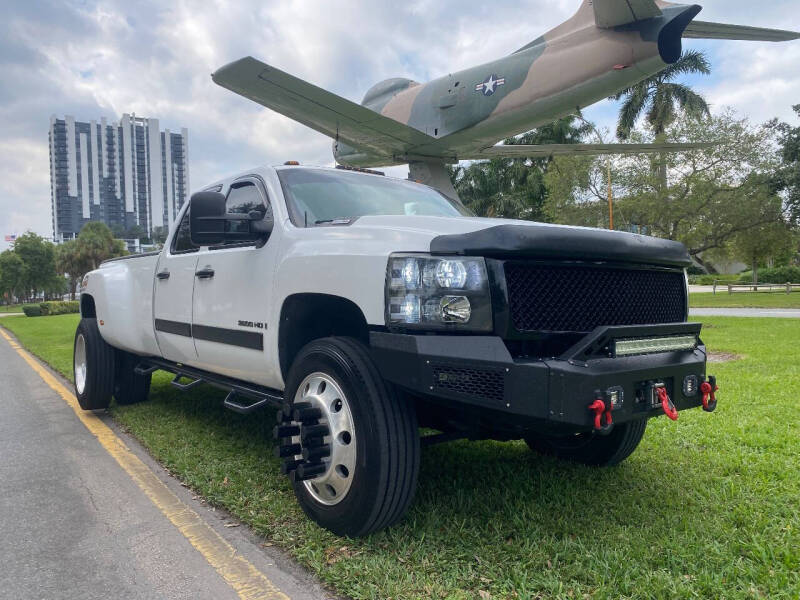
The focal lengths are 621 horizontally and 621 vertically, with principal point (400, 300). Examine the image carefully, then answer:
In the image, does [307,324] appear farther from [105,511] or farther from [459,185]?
[459,185]

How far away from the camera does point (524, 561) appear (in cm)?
275

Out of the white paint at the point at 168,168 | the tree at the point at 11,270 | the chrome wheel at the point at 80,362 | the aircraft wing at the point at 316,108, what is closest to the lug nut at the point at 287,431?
the chrome wheel at the point at 80,362

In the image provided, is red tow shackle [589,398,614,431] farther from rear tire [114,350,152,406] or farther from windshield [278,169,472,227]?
rear tire [114,350,152,406]

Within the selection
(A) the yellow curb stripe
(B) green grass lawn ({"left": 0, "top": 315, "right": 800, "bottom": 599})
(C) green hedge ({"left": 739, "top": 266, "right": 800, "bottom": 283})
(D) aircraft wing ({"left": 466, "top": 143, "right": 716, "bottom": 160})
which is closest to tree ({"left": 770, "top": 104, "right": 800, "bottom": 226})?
(C) green hedge ({"left": 739, "top": 266, "right": 800, "bottom": 283})

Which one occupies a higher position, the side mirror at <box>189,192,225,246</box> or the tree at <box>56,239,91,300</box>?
the tree at <box>56,239,91,300</box>

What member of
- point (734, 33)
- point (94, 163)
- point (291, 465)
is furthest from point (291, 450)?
point (94, 163)

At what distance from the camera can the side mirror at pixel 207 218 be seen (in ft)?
11.4

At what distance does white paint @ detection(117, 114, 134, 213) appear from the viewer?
150 meters

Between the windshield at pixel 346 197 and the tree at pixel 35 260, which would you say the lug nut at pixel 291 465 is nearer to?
the windshield at pixel 346 197

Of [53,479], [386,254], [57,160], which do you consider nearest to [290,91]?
[53,479]

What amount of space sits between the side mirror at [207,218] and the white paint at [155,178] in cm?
16117

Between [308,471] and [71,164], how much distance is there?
166 meters

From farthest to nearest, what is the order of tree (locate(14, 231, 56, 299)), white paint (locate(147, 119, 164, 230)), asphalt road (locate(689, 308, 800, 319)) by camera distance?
white paint (locate(147, 119, 164, 230)), tree (locate(14, 231, 56, 299)), asphalt road (locate(689, 308, 800, 319))

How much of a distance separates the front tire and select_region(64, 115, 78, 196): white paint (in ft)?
535
